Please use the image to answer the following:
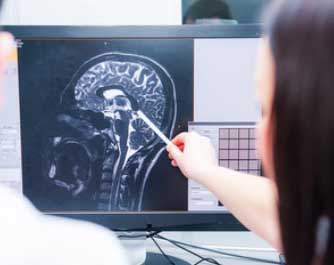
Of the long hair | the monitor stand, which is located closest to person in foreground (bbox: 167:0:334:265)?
the long hair

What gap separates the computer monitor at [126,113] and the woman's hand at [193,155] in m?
0.02

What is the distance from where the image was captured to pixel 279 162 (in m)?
0.46

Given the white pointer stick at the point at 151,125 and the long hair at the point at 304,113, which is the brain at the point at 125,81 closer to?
the white pointer stick at the point at 151,125

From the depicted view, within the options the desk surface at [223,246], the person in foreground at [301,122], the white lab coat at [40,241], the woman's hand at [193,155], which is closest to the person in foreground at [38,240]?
the white lab coat at [40,241]

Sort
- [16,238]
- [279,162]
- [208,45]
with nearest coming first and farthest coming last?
→ [16,238]
[279,162]
[208,45]

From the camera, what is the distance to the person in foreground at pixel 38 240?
14.2 inches

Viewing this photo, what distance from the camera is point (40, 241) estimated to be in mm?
372

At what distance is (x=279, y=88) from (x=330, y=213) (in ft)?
0.41

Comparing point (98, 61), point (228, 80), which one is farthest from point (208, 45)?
point (98, 61)

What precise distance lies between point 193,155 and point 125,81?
0.52 ft

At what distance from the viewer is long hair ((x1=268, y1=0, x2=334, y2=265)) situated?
1.38 ft

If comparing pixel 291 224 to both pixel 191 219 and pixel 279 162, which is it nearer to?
pixel 279 162

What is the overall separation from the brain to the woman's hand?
6 cm

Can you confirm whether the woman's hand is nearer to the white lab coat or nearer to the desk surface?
the desk surface
